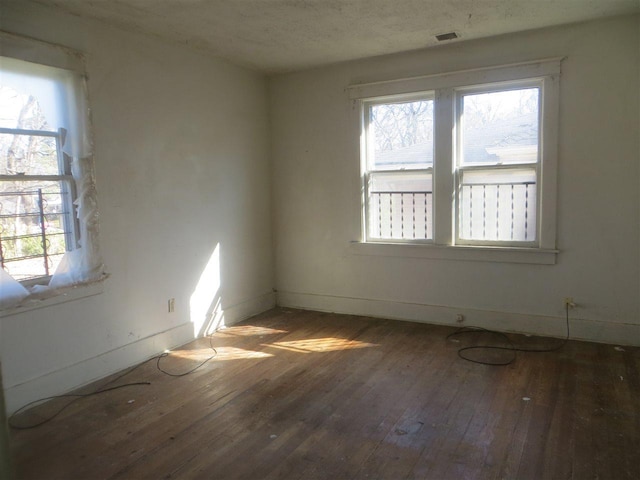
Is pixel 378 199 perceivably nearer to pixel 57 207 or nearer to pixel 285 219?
pixel 285 219

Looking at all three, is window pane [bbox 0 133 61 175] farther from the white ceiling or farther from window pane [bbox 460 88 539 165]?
window pane [bbox 460 88 539 165]

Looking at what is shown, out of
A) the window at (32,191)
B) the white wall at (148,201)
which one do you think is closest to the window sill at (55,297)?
the white wall at (148,201)

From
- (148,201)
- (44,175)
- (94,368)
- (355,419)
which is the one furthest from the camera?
(148,201)

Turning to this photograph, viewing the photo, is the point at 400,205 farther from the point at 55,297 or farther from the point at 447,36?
the point at 55,297

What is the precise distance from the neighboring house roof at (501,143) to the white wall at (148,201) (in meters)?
2.01

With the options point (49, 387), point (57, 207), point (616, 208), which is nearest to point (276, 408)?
point (49, 387)

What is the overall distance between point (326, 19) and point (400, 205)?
195 centimetres

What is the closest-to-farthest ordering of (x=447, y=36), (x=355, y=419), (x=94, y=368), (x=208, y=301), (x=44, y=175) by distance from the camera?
(x=355, y=419) → (x=44, y=175) → (x=94, y=368) → (x=447, y=36) → (x=208, y=301)

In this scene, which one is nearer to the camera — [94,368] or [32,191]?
[32,191]

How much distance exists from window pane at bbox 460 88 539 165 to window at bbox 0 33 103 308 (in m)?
3.23

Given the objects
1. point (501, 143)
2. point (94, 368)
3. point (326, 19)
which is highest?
point (326, 19)

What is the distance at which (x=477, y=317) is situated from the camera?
172 inches

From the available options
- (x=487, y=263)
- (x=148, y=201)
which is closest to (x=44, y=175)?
(x=148, y=201)

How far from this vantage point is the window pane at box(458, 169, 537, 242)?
413cm
